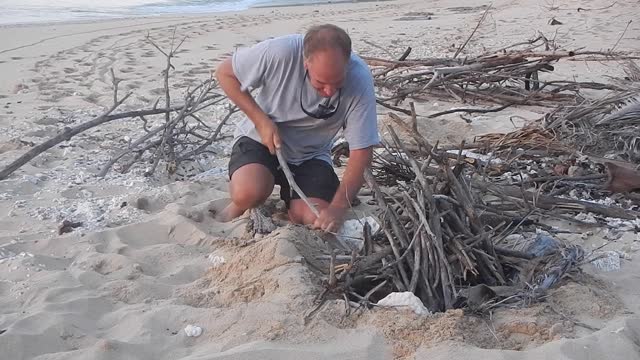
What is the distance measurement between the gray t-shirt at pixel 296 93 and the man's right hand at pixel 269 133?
92mm

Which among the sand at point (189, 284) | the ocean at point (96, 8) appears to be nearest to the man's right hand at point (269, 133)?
the sand at point (189, 284)

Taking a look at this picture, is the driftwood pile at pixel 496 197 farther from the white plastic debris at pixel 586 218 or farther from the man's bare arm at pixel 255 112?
the man's bare arm at pixel 255 112

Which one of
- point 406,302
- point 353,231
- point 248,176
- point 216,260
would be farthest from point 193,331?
point 248,176

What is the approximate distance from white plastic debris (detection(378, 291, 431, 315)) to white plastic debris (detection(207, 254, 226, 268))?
73 cm

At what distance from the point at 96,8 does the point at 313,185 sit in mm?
10839

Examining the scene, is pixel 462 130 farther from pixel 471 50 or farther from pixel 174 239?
pixel 471 50

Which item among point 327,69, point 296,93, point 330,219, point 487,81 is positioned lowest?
point 487,81

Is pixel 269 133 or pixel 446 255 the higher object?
pixel 269 133

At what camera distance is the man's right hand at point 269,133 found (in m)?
3.06

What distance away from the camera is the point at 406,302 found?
2346 mm

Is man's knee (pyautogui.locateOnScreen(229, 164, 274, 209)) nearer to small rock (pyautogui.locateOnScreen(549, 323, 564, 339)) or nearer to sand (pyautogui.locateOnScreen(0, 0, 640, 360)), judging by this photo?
sand (pyautogui.locateOnScreen(0, 0, 640, 360))

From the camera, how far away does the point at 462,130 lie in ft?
15.5

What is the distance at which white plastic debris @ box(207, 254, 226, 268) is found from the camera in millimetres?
2799

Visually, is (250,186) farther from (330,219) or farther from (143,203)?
(143,203)
